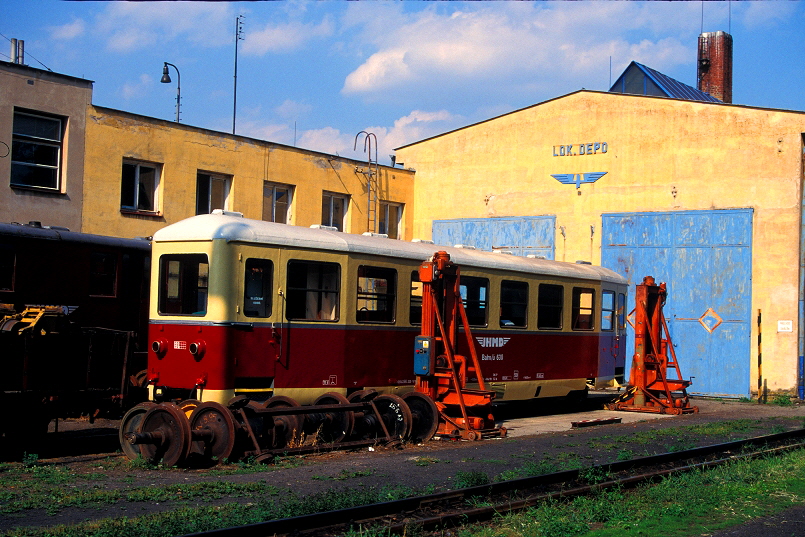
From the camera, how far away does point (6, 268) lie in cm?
1238

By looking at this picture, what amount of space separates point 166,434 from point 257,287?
8.39 ft

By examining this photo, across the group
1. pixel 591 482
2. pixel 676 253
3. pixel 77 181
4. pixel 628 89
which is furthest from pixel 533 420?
pixel 628 89

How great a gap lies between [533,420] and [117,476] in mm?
9534

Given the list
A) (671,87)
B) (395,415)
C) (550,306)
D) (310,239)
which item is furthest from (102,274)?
(671,87)

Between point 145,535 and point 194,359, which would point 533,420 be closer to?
point 194,359

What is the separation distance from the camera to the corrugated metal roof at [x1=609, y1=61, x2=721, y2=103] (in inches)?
1316

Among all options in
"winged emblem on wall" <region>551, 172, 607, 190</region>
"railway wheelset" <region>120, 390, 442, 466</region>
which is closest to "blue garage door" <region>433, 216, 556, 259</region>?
"winged emblem on wall" <region>551, 172, 607, 190</region>

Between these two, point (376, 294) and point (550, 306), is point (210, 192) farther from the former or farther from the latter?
point (550, 306)

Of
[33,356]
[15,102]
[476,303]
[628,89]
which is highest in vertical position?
[628,89]

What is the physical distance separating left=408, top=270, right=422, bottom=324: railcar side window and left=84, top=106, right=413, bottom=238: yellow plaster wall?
7899mm

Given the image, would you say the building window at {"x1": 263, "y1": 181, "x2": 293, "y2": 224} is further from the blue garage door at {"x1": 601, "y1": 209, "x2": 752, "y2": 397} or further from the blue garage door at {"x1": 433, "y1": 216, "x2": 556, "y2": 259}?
the blue garage door at {"x1": 601, "y1": 209, "x2": 752, "y2": 397}

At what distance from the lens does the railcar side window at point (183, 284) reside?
1164cm

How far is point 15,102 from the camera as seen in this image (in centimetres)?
1703

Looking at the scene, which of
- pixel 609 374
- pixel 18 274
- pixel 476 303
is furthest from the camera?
pixel 609 374
